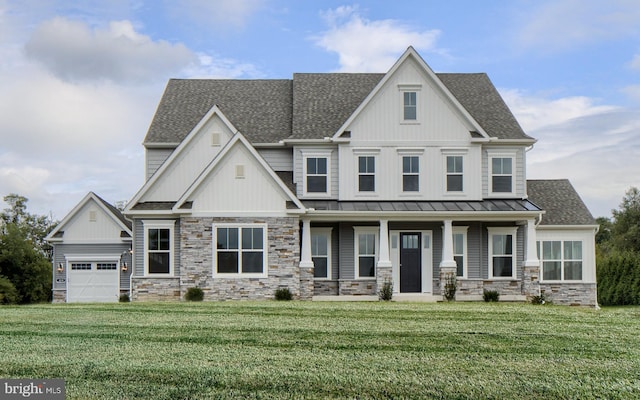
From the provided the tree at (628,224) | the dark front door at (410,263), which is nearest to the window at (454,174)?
the dark front door at (410,263)

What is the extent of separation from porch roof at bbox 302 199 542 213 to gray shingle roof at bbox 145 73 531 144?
2.64 meters

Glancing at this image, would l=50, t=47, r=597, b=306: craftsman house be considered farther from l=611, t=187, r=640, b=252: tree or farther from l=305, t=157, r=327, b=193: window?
l=611, t=187, r=640, b=252: tree

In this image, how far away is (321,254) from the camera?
83.9ft

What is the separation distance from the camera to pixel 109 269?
2961cm

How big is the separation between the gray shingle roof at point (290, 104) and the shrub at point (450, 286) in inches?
238

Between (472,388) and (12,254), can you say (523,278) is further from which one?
(12,254)

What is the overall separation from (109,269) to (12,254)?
11.1 metres

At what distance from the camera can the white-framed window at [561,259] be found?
26078 mm

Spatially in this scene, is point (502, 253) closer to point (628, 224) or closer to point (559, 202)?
point (559, 202)

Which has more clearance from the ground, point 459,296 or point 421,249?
point 421,249

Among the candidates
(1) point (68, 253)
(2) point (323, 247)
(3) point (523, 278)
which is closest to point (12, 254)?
(1) point (68, 253)

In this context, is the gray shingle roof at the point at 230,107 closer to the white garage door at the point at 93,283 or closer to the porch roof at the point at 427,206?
the porch roof at the point at 427,206

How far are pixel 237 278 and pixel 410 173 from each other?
7.65m

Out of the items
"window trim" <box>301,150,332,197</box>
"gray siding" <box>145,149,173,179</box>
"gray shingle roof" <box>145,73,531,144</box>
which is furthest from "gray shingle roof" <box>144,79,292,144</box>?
"window trim" <box>301,150,332,197</box>
